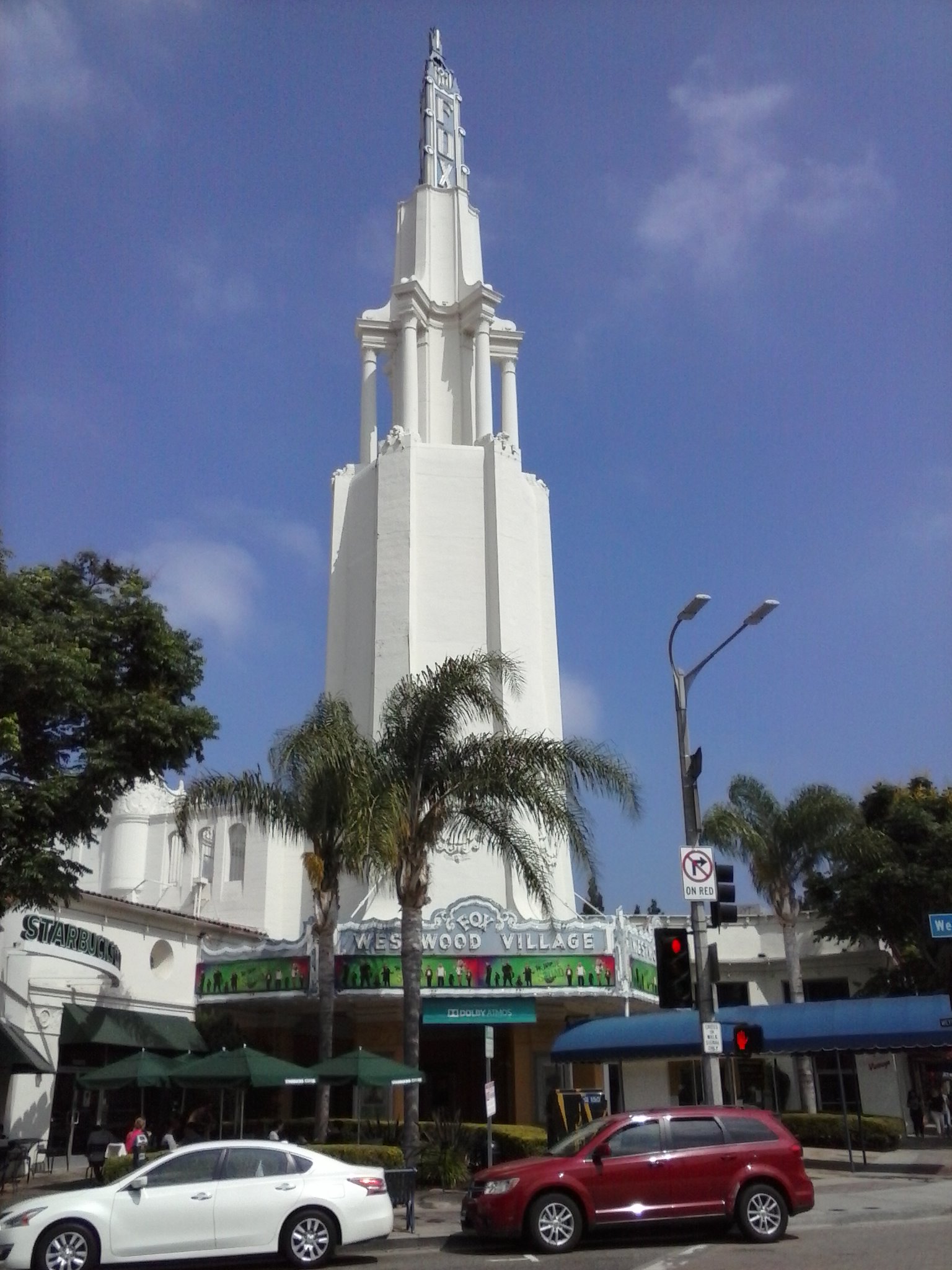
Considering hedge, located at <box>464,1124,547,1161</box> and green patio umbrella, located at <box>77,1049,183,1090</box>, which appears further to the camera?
hedge, located at <box>464,1124,547,1161</box>

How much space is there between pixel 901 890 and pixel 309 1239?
29793 millimetres

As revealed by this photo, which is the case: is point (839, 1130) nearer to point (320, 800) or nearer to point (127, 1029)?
point (320, 800)

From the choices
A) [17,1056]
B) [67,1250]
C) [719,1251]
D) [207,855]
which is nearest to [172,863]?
[207,855]

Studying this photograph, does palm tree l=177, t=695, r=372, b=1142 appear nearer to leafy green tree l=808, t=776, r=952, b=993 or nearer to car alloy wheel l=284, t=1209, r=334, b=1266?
car alloy wheel l=284, t=1209, r=334, b=1266

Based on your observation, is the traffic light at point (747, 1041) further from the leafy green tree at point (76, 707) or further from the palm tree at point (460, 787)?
the leafy green tree at point (76, 707)

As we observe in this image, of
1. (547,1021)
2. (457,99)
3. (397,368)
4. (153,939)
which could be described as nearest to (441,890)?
(547,1021)

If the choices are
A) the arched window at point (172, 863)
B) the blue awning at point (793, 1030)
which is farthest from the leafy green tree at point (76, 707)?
the arched window at point (172, 863)

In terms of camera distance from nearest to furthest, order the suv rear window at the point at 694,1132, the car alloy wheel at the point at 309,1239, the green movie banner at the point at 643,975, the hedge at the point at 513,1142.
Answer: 1. the car alloy wheel at the point at 309,1239
2. the suv rear window at the point at 694,1132
3. the hedge at the point at 513,1142
4. the green movie banner at the point at 643,975

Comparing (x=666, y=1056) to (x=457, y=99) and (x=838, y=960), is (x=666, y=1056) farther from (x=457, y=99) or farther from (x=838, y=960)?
(x=457, y=99)

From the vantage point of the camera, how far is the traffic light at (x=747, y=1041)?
16.6 metres

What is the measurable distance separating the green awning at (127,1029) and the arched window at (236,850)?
52.8ft

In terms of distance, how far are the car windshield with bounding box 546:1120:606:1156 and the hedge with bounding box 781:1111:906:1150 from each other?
15810mm

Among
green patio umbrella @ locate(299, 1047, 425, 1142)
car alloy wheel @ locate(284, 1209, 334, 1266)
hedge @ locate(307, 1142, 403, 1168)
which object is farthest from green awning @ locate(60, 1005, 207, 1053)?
car alloy wheel @ locate(284, 1209, 334, 1266)

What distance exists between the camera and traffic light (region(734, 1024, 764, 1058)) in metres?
16.6
